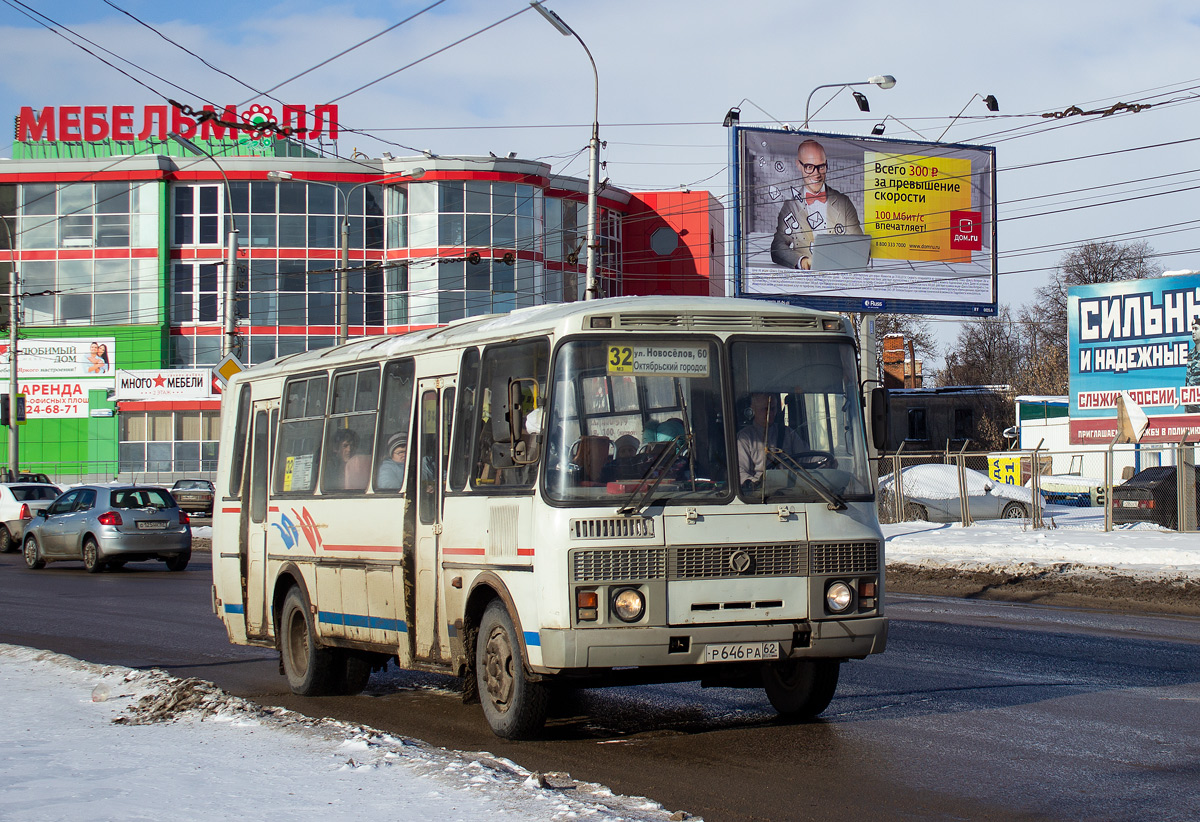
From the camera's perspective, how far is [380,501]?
959 centimetres

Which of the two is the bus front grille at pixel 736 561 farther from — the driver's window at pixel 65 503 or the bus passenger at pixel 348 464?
the driver's window at pixel 65 503

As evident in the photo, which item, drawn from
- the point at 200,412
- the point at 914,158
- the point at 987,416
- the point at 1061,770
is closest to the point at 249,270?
the point at 200,412

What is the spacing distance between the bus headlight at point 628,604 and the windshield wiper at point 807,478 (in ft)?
3.69

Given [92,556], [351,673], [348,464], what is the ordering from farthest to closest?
[92,556] → [351,673] → [348,464]

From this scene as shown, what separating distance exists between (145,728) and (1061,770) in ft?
17.5

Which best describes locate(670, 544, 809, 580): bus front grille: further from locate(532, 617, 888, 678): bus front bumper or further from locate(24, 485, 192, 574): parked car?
locate(24, 485, 192, 574): parked car

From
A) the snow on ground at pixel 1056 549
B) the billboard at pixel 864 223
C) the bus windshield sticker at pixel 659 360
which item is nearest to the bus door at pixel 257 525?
the bus windshield sticker at pixel 659 360

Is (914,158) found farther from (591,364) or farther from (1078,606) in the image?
(591,364)

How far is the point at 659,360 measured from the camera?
7.83 m

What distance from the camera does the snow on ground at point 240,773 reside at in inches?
237

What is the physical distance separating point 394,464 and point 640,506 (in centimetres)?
254

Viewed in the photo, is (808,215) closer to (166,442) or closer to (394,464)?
(394,464)

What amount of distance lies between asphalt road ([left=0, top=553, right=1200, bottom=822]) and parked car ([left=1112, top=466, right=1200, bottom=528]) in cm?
1101

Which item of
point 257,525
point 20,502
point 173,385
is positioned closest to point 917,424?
point 173,385
